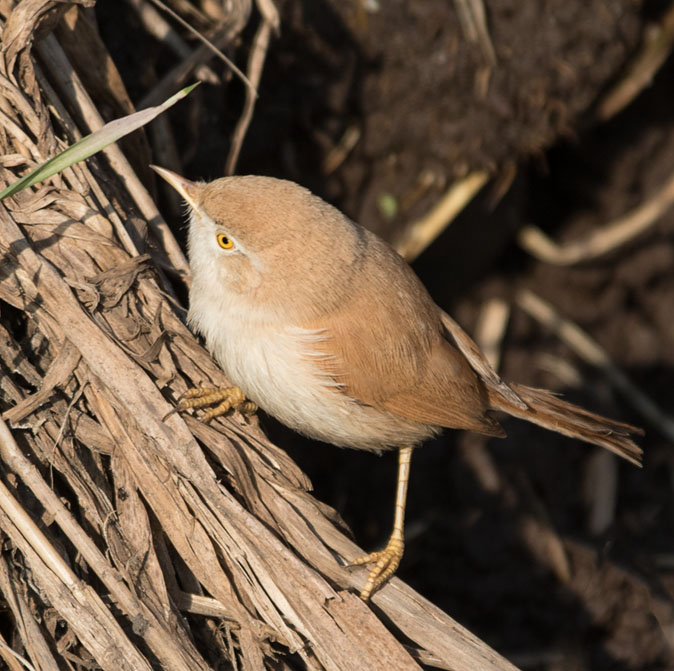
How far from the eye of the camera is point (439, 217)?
512 cm

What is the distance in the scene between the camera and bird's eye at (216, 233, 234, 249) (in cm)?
302

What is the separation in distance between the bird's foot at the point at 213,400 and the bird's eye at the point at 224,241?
21.0 inches

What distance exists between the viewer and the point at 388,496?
548cm

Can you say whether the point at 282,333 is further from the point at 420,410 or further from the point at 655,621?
the point at 655,621

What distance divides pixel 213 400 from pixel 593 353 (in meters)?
3.80

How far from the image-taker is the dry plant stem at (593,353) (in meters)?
5.77

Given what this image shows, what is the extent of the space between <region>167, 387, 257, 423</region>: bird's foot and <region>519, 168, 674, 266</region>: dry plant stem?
11.3 feet

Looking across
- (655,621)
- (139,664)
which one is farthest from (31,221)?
(655,621)

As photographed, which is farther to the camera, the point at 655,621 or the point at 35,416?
the point at 655,621

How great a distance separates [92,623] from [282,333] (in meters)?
1.15

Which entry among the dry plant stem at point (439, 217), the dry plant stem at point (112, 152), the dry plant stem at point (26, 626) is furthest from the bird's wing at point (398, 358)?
the dry plant stem at point (439, 217)

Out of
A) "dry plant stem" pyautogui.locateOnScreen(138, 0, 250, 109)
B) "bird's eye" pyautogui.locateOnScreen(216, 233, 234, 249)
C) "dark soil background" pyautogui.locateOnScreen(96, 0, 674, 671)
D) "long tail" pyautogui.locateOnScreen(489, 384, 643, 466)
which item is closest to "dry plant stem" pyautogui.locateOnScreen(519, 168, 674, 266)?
"dark soil background" pyautogui.locateOnScreen(96, 0, 674, 671)

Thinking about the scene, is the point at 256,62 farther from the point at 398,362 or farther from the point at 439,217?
the point at 439,217

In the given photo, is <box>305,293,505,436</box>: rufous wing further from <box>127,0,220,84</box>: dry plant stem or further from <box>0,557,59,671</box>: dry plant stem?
<box>127,0,220,84</box>: dry plant stem
